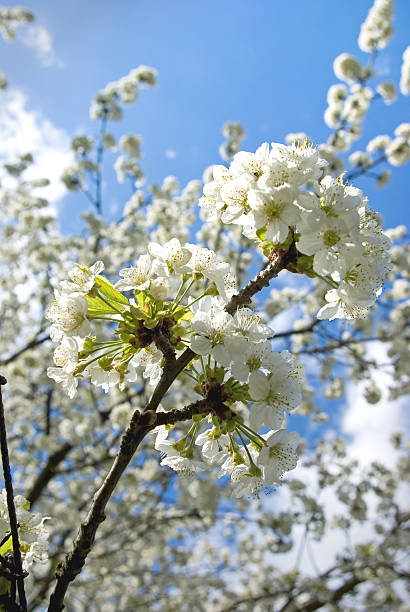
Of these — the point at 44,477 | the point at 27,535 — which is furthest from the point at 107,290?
the point at 44,477

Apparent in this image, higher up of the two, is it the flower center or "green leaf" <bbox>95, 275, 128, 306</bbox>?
"green leaf" <bbox>95, 275, 128, 306</bbox>

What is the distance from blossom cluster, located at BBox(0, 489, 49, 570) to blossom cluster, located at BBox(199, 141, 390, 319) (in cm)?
121

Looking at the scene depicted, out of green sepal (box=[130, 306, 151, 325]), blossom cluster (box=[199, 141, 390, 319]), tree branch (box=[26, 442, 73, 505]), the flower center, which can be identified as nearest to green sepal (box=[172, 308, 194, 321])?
green sepal (box=[130, 306, 151, 325])

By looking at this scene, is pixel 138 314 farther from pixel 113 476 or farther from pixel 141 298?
pixel 113 476

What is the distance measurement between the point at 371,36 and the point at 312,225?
7443 mm

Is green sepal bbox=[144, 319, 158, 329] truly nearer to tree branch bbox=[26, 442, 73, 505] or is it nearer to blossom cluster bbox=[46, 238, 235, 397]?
blossom cluster bbox=[46, 238, 235, 397]

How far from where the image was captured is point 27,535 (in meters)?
1.43

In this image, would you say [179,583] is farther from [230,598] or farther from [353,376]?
[353,376]

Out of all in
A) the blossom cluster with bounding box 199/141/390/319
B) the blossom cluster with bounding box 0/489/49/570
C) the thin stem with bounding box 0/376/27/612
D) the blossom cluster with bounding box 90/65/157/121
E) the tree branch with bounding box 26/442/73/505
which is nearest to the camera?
the thin stem with bounding box 0/376/27/612

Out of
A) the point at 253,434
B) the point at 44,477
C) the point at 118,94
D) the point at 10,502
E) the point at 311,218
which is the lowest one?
the point at 10,502

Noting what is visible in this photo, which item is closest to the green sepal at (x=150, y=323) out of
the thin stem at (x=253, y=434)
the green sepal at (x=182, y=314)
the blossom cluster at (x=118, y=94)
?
the green sepal at (x=182, y=314)

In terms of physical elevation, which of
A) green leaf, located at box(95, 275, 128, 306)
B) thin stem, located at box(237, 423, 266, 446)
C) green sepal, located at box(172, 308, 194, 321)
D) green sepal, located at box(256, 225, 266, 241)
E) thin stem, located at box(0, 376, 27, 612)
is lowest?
thin stem, located at box(0, 376, 27, 612)

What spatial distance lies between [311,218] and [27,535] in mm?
1423

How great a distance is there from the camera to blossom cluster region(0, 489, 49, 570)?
1353 mm
